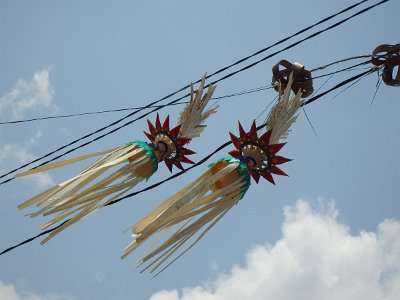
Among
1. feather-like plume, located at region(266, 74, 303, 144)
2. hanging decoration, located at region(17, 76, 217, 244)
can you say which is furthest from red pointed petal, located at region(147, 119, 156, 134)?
feather-like plume, located at region(266, 74, 303, 144)

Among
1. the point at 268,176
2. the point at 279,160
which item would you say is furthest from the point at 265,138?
the point at 268,176

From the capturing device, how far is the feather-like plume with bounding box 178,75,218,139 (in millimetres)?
4676

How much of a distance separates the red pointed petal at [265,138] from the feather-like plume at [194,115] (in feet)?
2.56

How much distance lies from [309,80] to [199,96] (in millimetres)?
1108

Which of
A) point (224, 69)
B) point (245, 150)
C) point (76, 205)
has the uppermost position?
point (224, 69)

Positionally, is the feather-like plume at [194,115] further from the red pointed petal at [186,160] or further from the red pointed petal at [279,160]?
the red pointed petal at [279,160]

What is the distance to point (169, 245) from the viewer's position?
3709mm

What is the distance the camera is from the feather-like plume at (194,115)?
184 inches

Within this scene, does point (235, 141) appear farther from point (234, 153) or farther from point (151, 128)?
point (151, 128)

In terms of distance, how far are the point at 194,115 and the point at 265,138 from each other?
0.87 meters

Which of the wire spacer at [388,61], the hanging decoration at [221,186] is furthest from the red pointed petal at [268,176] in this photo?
the wire spacer at [388,61]

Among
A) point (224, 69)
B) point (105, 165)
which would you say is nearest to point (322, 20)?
point (224, 69)

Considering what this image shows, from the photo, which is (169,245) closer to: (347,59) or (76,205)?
(76,205)

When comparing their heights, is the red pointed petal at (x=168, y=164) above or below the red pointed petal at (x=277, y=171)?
above
